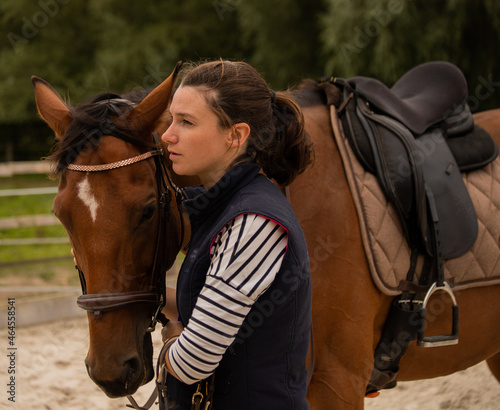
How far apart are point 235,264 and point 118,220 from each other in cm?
51

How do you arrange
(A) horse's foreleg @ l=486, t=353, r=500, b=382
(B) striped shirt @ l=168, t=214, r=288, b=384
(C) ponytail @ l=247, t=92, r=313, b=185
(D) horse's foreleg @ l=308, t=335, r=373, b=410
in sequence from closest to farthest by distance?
(B) striped shirt @ l=168, t=214, r=288, b=384 → (C) ponytail @ l=247, t=92, r=313, b=185 → (D) horse's foreleg @ l=308, t=335, r=373, b=410 → (A) horse's foreleg @ l=486, t=353, r=500, b=382

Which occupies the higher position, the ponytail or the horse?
the ponytail

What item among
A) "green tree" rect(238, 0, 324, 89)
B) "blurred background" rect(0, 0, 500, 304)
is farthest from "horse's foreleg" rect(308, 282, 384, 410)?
"green tree" rect(238, 0, 324, 89)

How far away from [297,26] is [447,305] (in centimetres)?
1194

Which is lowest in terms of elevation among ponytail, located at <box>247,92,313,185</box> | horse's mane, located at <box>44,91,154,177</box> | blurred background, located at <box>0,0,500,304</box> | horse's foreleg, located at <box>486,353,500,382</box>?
blurred background, located at <box>0,0,500,304</box>

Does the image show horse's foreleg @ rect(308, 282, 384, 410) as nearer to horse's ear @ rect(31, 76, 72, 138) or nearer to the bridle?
the bridle

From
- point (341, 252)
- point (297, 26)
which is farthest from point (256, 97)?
point (297, 26)

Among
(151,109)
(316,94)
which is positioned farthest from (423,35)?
(151,109)

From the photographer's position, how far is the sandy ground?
3.76 meters

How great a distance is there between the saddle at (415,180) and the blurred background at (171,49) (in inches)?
18.1

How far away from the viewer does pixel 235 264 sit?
1.18m

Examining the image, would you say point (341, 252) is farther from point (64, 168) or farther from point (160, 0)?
point (160, 0)

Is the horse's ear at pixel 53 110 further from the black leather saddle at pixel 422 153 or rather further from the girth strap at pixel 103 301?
the black leather saddle at pixel 422 153

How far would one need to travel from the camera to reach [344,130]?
222cm
